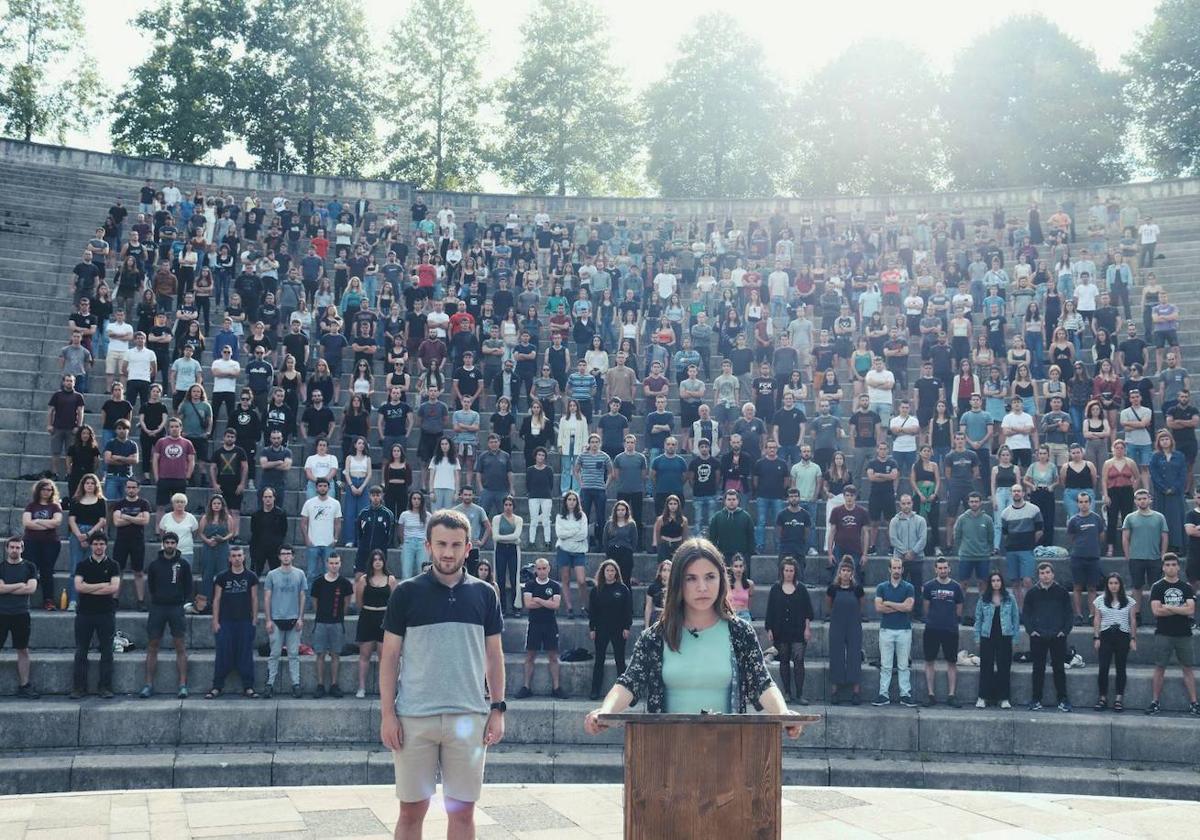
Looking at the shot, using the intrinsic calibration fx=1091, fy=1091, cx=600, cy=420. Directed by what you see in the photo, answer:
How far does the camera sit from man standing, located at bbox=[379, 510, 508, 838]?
A: 5.20m

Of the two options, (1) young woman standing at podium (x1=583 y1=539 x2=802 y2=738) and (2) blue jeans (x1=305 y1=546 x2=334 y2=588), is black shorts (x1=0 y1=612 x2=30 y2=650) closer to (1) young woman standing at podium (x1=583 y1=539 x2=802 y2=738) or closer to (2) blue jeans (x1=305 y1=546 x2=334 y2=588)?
(2) blue jeans (x1=305 y1=546 x2=334 y2=588)

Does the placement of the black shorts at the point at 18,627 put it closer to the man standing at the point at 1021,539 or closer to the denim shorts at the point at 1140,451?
the man standing at the point at 1021,539

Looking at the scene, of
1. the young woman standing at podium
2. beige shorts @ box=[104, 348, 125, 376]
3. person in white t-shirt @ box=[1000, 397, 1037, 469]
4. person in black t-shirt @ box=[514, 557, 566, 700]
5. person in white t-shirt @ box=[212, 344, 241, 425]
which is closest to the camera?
the young woman standing at podium

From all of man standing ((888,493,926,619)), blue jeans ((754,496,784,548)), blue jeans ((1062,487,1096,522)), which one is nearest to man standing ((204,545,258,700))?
blue jeans ((754,496,784,548))

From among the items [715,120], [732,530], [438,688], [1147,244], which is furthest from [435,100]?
[438,688]

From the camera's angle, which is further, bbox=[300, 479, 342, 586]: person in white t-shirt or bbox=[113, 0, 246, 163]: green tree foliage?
bbox=[113, 0, 246, 163]: green tree foliage

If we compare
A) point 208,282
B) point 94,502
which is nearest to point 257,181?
point 208,282

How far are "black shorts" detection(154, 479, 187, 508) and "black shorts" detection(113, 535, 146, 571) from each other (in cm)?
104

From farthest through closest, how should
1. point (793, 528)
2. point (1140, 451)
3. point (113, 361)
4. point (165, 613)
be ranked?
point (113, 361) → point (1140, 451) → point (793, 528) → point (165, 613)

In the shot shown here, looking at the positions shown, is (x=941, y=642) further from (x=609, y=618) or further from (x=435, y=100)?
(x=435, y=100)

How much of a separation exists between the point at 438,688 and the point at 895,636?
29.1ft

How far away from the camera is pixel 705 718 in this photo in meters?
4.16

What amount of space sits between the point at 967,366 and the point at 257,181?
916 inches

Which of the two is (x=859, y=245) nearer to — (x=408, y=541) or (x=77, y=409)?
(x=408, y=541)
